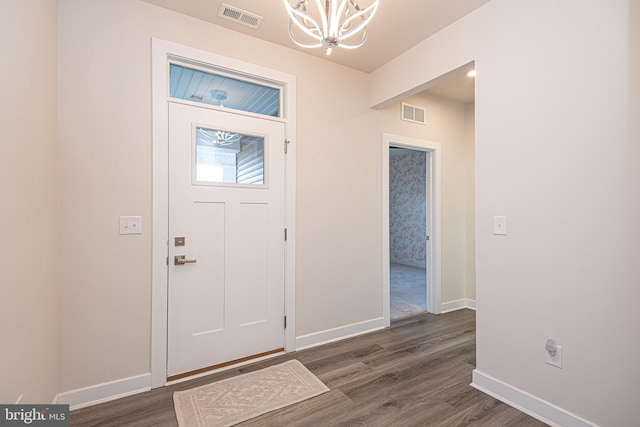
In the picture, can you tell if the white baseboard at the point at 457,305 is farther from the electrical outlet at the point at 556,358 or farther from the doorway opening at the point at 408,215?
the electrical outlet at the point at 556,358

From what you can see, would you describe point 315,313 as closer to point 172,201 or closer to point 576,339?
point 172,201

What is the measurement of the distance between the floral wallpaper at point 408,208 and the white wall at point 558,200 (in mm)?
5073

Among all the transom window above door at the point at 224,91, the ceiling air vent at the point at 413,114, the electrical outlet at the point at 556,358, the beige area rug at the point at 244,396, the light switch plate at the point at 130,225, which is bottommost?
the beige area rug at the point at 244,396

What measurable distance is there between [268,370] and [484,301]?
1.73m

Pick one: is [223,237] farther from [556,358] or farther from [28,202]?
[556,358]

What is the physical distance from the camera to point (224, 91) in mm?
2516

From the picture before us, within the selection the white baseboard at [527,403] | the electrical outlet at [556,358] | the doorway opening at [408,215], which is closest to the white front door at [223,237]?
the white baseboard at [527,403]

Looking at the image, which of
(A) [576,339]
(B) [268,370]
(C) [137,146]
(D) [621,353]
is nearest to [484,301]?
(A) [576,339]

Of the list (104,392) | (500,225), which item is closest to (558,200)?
(500,225)

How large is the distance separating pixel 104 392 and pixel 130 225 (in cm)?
113

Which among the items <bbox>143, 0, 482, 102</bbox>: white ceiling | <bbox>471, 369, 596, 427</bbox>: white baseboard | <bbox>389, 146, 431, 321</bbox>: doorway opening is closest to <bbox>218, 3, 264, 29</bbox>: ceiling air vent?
<bbox>143, 0, 482, 102</bbox>: white ceiling

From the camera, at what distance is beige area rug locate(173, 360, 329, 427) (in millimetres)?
1818

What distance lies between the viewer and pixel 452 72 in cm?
240

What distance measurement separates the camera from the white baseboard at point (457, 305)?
385cm
